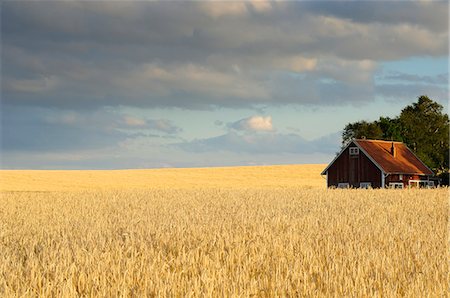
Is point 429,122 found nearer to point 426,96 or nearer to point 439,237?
point 426,96

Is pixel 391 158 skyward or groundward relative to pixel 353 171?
skyward

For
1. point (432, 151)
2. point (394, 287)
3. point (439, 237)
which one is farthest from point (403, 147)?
point (394, 287)

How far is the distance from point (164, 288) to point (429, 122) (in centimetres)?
6898

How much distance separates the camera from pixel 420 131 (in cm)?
6969

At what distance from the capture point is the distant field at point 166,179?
63.8 meters

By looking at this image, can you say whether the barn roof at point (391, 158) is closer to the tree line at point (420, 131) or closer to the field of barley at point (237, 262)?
the tree line at point (420, 131)

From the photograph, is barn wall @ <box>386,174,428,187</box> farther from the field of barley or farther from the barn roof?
the field of barley

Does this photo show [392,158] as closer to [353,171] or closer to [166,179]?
[353,171]

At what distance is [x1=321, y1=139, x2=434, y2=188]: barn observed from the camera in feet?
173

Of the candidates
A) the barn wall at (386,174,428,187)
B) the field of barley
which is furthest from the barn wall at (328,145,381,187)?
the field of barley

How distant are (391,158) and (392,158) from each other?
0.18 metres

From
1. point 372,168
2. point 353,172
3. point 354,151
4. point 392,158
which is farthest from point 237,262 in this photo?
point 392,158

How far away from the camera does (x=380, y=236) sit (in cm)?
1206

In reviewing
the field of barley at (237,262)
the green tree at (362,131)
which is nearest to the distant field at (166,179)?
the green tree at (362,131)
